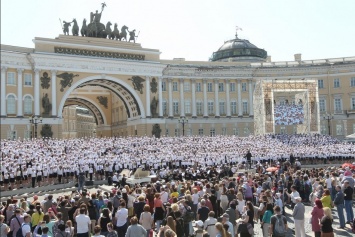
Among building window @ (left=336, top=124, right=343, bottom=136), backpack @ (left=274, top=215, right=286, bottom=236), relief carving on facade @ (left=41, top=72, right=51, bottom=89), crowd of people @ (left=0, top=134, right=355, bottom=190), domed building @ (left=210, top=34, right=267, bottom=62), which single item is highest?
domed building @ (left=210, top=34, right=267, bottom=62)

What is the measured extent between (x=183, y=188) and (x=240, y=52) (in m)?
60.8

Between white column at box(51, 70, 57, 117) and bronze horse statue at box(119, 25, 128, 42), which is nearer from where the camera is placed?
white column at box(51, 70, 57, 117)

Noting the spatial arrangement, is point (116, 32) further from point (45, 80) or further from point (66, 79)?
point (45, 80)

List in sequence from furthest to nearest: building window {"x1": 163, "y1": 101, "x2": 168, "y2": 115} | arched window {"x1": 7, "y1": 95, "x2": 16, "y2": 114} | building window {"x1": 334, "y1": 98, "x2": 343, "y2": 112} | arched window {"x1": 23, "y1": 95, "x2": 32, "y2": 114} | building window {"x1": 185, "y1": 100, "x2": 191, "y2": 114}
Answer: building window {"x1": 334, "y1": 98, "x2": 343, "y2": 112} → building window {"x1": 185, "y1": 100, "x2": 191, "y2": 114} → building window {"x1": 163, "y1": 101, "x2": 168, "y2": 115} → arched window {"x1": 23, "y1": 95, "x2": 32, "y2": 114} → arched window {"x1": 7, "y1": 95, "x2": 16, "y2": 114}

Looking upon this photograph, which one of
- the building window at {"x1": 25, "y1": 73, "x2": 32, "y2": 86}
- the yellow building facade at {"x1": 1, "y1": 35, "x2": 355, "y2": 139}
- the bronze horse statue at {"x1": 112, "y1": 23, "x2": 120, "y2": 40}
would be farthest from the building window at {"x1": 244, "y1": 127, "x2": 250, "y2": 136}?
the building window at {"x1": 25, "y1": 73, "x2": 32, "y2": 86}

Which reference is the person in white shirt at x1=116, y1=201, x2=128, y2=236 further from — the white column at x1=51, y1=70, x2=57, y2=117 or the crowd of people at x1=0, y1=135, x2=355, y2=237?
the white column at x1=51, y1=70, x2=57, y2=117

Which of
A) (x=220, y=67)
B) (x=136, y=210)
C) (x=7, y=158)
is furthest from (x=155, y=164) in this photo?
(x=220, y=67)

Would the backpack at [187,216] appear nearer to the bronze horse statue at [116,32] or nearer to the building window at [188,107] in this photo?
the bronze horse statue at [116,32]

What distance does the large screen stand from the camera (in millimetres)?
52062

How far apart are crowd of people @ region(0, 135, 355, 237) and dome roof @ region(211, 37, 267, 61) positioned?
93.3 ft

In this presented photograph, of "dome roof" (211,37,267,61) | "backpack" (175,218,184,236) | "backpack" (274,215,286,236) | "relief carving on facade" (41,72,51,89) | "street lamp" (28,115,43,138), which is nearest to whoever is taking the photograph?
"backpack" (274,215,286,236)

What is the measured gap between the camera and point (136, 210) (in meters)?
13.1

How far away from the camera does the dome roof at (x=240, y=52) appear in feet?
240

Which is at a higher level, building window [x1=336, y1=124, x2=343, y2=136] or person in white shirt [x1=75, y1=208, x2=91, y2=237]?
building window [x1=336, y1=124, x2=343, y2=136]
